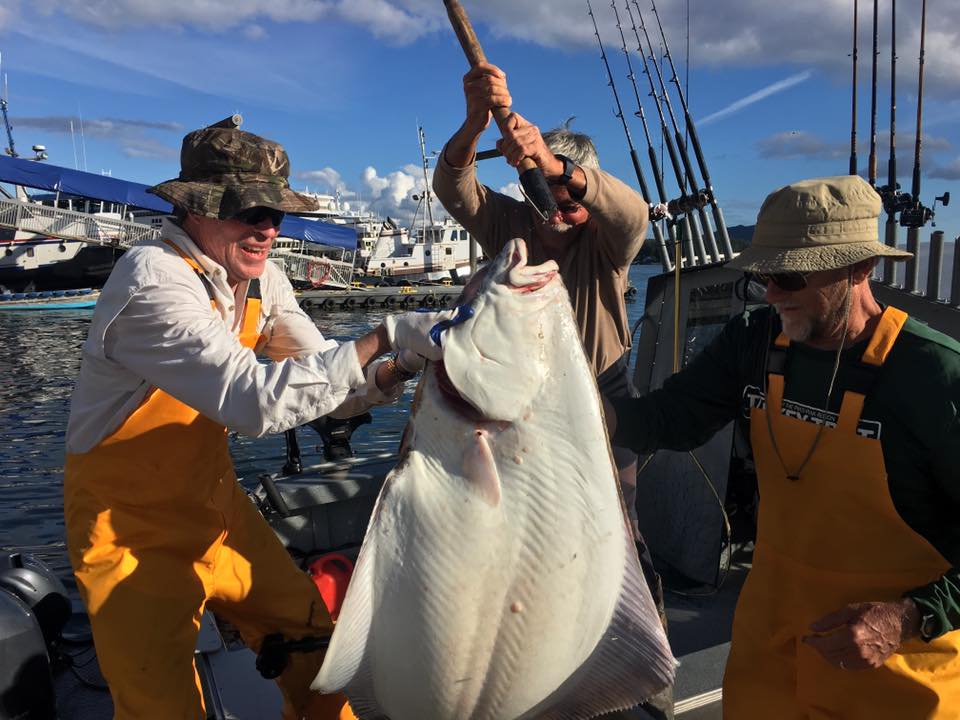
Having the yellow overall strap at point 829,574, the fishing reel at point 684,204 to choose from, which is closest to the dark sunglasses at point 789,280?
the yellow overall strap at point 829,574

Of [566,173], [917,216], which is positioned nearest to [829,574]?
[566,173]

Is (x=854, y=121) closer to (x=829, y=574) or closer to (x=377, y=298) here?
(x=829, y=574)

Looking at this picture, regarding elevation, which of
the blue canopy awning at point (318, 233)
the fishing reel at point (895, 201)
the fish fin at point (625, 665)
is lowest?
the fish fin at point (625, 665)

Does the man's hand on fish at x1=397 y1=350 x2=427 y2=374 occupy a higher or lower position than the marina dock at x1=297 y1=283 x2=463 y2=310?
higher

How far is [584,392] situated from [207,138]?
61.2 inches

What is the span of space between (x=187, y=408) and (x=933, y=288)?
181 inches

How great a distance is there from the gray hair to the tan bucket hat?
992 mm

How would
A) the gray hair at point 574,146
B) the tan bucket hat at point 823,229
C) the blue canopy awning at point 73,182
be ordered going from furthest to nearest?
the blue canopy awning at point 73,182
the gray hair at point 574,146
the tan bucket hat at point 823,229

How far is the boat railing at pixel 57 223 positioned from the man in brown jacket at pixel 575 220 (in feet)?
112

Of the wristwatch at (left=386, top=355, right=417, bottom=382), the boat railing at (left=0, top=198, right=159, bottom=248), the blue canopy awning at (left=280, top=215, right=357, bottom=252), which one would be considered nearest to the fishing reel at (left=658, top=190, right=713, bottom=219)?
the wristwatch at (left=386, top=355, right=417, bottom=382)

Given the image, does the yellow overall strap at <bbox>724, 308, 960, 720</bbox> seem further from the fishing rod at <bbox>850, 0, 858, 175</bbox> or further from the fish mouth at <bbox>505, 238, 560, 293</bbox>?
the fishing rod at <bbox>850, 0, 858, 175</bbox>

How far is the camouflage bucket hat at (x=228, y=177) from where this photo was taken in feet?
7.18

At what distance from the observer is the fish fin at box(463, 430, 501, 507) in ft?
5.30

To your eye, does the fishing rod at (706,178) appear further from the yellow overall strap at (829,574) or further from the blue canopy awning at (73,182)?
the blue canopy awning at (73,182)
